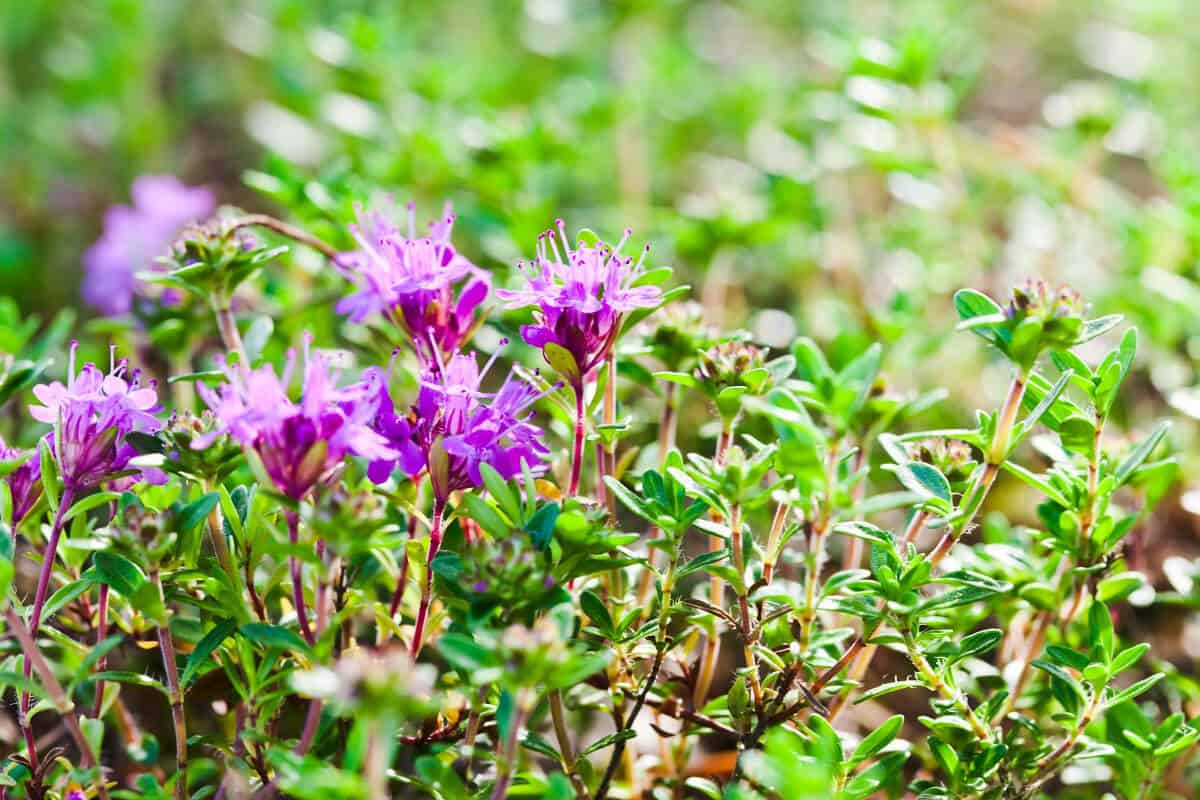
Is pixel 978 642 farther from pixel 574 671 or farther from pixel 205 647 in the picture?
pixel 205 647

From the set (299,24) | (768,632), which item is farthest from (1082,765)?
(299,24)

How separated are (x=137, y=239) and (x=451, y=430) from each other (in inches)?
76.3

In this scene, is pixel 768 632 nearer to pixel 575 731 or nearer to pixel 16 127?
pixel 575 731

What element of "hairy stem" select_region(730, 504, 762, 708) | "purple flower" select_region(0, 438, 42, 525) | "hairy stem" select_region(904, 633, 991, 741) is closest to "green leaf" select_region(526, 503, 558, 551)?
"hairy stem" select_region(730, 504, 762, 708)

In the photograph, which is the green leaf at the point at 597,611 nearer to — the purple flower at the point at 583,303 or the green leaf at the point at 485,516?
the green leaf at the point at 485,516

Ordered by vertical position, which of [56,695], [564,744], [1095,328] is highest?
[1095,328]

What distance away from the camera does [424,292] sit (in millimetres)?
1512

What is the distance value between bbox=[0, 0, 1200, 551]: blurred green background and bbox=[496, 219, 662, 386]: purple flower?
0.70 meters

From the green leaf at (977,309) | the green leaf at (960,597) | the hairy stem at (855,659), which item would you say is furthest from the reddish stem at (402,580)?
the green leaf at (977,309)

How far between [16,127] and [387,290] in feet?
10.5

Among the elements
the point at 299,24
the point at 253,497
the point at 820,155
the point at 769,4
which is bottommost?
the point at 253,497

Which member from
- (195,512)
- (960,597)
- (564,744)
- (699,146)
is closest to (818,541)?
(960,597)

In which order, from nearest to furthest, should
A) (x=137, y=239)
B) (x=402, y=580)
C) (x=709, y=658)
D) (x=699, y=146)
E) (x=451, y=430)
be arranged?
1. (x=451, y=430)
2. (x=402, y=580)
3. (x=709, y=658)
4. (x=137, y=239)
5. (x=699, y=146)

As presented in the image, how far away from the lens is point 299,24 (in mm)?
4031
